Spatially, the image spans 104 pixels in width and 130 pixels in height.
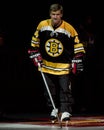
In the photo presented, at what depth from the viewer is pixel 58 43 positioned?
9.17 m

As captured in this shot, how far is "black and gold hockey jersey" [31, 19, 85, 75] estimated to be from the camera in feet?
30.1

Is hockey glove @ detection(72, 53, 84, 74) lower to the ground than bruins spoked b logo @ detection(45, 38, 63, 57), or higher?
lower

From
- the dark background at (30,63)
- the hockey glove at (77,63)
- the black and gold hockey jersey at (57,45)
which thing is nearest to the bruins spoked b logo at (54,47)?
the black and gold hockey jersey at (57,45)

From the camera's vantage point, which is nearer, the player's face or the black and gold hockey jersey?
the player's face

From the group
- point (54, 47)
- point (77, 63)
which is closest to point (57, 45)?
point (54, 47)

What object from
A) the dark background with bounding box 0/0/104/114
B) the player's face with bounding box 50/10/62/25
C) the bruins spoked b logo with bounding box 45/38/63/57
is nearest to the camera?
the player's face with bounding box 50/10/62/25

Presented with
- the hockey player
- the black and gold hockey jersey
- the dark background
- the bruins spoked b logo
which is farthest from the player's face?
the dark background

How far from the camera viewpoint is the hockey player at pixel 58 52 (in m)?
9.11

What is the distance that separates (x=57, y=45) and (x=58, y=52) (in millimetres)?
106

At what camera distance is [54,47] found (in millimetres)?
9148

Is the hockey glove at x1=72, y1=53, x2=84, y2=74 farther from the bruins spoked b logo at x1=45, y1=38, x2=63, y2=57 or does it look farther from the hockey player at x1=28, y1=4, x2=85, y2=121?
the bruins spoked b logo at x1=45, y1=38, x2=63, y2=57

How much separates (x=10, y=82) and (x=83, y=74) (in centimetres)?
A: 134

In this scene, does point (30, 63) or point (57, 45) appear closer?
point (57, 45)

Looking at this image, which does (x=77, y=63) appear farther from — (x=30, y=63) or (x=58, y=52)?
(x=30, y=63)
